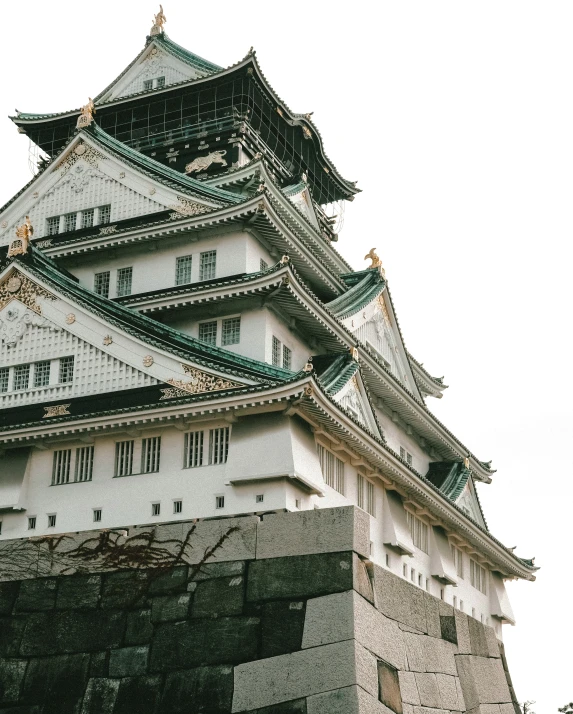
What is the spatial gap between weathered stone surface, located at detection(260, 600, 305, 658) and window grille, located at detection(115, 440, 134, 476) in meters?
12.4

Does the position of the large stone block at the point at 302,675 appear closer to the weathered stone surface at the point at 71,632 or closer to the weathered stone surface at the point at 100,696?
the weathered stone surface at the point at 100,696

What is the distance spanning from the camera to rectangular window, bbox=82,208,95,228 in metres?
39.0

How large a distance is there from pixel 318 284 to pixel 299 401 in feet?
39.2

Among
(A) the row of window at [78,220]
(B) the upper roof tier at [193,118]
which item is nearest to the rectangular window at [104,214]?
(A) the row of window at [78,220]

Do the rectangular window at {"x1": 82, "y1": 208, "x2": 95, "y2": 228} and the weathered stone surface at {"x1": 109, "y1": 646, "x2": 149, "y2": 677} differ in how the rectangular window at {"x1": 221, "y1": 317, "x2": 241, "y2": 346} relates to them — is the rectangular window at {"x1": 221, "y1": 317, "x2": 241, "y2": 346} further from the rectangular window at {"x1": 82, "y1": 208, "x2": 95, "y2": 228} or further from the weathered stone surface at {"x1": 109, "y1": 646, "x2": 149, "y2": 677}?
the weathered stone surface at {"x1": 109, "y1": 646, "x2": 149, "y2": 677}

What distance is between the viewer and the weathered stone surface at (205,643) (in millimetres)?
→ 17609

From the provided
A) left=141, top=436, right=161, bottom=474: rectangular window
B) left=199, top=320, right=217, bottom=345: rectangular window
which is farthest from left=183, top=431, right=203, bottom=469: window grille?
left=199, top=320, right=217, bottom=345: rectangular window

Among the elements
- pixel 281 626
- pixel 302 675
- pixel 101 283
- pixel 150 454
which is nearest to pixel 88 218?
pixel 101 283

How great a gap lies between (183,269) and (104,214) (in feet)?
15.7

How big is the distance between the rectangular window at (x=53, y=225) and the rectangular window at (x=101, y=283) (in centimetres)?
330

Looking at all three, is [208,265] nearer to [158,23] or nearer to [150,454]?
[150,454]

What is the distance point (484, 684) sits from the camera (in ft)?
72.6

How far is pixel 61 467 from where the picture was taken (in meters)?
30.3

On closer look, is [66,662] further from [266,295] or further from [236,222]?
[236,222]
